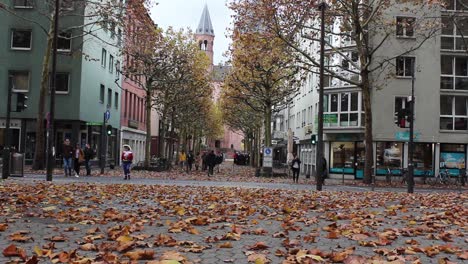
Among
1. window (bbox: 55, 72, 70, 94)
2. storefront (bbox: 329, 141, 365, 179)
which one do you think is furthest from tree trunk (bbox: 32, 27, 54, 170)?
storefront (bbox: 329, 141, 365, 179)

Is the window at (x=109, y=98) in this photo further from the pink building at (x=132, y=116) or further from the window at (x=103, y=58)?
the window at (x=103, y=58)

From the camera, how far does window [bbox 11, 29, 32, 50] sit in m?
39.0

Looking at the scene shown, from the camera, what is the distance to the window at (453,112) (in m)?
40.2

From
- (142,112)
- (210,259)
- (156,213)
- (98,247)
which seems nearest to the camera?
(210,259)

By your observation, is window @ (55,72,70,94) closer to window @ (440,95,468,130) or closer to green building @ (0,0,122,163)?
green building @ (0,0,122,163)

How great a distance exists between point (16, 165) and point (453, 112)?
30.9 meters

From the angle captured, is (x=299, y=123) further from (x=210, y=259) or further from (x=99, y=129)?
(x=210, y=259)

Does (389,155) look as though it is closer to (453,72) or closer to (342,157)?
(342,157)

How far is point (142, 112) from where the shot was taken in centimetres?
6575

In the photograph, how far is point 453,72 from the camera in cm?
4034

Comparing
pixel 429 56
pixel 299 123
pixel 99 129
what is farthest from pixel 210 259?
pixel 299 123

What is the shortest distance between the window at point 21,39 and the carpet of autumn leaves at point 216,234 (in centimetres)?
3006

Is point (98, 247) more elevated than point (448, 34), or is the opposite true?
point (448, 34)

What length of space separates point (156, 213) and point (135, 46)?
31545mm
